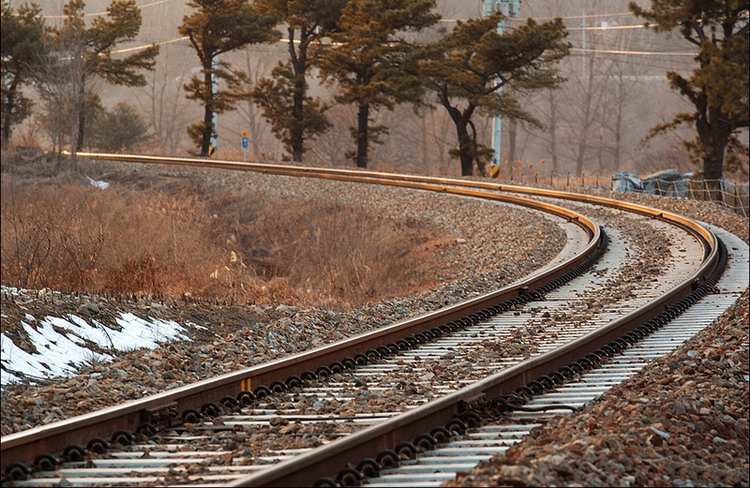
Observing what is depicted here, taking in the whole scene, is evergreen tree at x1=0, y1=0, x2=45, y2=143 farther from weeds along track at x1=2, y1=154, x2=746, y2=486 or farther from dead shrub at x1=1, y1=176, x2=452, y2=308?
weeds along track at x1=2, y1=154, x2=746, y2=486

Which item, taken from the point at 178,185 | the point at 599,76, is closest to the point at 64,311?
the point at 178,185

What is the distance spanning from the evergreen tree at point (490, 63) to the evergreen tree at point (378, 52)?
119cm

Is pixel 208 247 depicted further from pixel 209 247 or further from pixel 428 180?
pixel 428 180

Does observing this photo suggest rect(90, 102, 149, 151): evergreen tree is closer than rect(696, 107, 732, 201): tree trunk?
No

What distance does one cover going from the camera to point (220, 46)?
4600 cm

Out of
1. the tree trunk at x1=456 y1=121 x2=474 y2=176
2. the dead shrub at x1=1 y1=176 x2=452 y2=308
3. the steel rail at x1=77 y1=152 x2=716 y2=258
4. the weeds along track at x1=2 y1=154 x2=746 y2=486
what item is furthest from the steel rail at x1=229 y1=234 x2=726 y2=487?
the tree trunk at x1=456 y1=121 x2=474 y2=176

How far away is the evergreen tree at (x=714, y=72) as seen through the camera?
30.3 meters

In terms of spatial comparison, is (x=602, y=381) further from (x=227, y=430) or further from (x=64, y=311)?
(x=64, y=311)

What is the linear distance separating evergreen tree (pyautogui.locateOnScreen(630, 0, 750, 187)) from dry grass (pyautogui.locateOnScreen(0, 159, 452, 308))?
14.2m

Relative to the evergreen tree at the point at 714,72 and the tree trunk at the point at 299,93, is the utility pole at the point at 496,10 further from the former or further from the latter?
the tree trunk at the point at 299,93

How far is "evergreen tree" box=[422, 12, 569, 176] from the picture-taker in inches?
1480

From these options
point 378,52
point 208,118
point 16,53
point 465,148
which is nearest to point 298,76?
point 378,52

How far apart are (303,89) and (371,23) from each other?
5855mm

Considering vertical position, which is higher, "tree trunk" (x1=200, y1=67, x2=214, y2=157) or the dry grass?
"tree trunk" (x1=200, y1=67, x2=214, y2=157)
